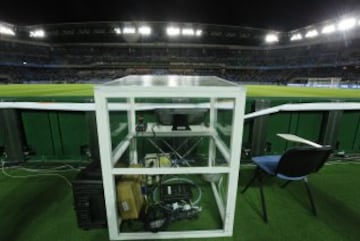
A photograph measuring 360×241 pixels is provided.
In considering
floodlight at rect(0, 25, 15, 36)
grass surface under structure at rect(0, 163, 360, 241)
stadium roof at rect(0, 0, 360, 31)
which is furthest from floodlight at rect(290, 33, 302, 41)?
floodlight at rect(0, 25, 15, 36)

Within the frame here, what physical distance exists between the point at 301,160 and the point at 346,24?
23075 mm

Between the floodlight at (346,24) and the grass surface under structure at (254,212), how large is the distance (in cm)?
2123

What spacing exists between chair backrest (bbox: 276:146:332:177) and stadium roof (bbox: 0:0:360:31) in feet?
47.8

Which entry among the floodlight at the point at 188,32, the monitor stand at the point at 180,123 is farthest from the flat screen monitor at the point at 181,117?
the floodlight at the point at 188,32

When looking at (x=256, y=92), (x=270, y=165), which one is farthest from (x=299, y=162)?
(x=256, y=92)

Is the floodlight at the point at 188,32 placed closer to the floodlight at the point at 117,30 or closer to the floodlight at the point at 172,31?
the floodlight at the point at 172,31

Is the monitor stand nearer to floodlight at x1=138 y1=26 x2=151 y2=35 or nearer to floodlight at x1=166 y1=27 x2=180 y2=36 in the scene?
floodlight at x1=166 y1=27 x2=180 y2=36

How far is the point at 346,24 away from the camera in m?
17.3

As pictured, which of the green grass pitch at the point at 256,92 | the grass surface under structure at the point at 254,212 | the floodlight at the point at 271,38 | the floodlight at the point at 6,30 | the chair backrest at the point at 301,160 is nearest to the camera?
the chair backrest at the point at 301,160

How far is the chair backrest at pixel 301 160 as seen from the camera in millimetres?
1441

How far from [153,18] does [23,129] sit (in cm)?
2101

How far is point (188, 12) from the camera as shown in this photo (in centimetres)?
1856

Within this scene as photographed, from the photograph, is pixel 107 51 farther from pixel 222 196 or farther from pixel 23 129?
pixel 222 196

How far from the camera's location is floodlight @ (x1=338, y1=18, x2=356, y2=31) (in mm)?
16672
